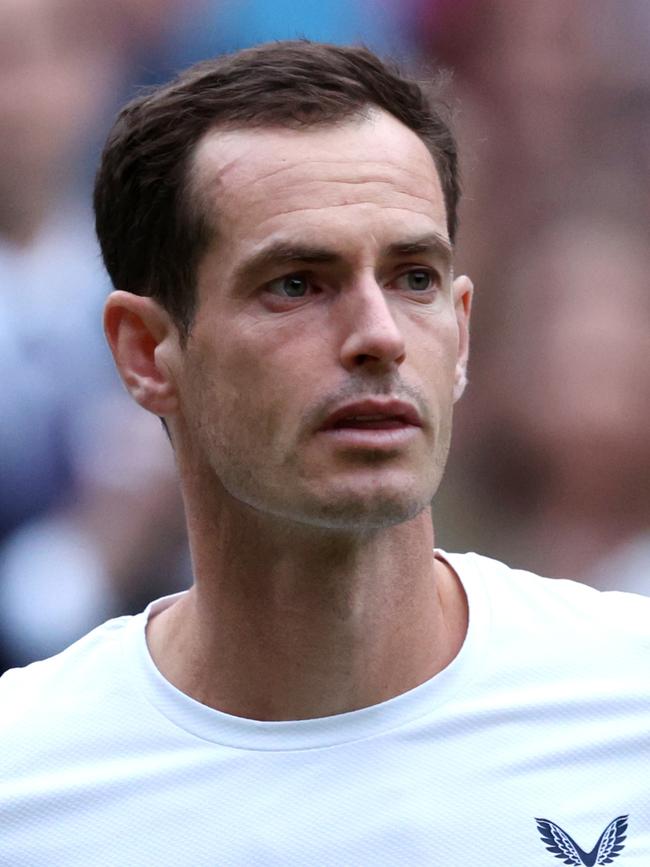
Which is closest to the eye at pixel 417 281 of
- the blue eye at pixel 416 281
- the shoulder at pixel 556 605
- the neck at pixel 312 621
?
the blue eye at pixel 416 281

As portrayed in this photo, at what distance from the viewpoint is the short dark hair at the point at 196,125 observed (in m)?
3.18

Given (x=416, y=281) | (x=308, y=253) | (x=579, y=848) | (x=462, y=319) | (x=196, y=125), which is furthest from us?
(x=462, y=319)

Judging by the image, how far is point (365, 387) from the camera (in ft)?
9.35

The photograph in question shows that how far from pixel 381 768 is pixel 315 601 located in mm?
385

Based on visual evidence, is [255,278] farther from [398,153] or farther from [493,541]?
[493,541]

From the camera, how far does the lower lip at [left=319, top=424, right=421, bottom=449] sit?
2.85 metres

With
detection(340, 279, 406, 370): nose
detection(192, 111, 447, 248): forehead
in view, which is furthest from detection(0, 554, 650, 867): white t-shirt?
detection(192, 111, 447, 248): forehead

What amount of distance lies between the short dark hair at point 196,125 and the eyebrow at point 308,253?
0.55 feet

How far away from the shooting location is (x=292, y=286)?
2990mm

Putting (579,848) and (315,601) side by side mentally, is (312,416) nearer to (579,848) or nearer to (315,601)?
(315,601)

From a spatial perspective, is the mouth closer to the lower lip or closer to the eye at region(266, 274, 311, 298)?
the lower lip

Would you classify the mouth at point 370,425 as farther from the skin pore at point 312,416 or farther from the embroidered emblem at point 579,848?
the embroidered emblem at point 579,848

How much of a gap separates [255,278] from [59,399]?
2.20 meters

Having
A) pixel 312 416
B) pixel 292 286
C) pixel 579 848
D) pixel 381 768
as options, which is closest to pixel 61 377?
pixel 292 286
